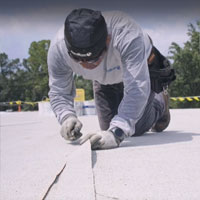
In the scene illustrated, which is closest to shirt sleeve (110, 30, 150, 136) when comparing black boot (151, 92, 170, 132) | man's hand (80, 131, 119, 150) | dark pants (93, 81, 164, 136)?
man's hand (80, 131, 119, 150)

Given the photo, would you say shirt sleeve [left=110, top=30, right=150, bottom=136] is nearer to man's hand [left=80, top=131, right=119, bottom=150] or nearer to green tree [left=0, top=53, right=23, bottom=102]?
man's hand [left=80, top=131, right=119, bottom=150]

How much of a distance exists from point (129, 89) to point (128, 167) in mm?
730

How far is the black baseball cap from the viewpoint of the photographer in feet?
5.93

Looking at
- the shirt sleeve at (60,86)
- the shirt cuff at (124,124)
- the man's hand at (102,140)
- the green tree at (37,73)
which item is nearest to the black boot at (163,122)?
the shirt sleeve at (60,86)

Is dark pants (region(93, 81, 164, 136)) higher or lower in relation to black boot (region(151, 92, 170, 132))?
higher

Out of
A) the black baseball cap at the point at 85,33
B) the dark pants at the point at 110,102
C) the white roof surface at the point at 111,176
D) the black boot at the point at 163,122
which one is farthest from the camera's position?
the black boot at the point at 163,122

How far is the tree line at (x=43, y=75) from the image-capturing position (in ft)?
68.3

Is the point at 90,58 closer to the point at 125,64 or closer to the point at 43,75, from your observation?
the point at 125,64

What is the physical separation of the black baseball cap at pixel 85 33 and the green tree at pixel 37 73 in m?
28.8

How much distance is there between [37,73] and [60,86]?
100 feet

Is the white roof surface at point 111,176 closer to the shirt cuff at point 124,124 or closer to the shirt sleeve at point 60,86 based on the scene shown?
the shirt cuff at point 124,124

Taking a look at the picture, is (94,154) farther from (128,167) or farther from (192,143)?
(192,143)

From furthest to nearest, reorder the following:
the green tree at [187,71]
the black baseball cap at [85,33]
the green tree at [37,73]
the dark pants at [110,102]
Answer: the green tree at [37,73], the green tree at [187,71], the dark pants at [110,102], the black baseball cap at [85,33]

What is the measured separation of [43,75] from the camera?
32.3 metres
